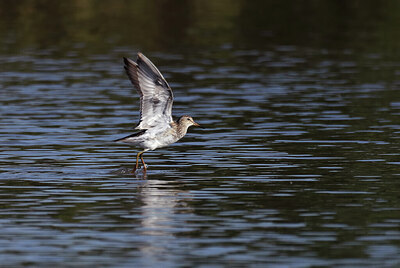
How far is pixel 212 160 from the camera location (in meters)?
18.8

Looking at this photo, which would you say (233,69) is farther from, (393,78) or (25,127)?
(25,127)

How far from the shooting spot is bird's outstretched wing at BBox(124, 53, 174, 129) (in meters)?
17.2

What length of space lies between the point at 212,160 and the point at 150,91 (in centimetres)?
212

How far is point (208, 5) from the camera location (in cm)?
5741

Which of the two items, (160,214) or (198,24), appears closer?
(160,214)

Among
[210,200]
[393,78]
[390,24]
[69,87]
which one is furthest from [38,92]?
[390,24]

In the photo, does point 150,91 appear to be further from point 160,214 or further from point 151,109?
point 160,214

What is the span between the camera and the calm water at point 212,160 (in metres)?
12.2

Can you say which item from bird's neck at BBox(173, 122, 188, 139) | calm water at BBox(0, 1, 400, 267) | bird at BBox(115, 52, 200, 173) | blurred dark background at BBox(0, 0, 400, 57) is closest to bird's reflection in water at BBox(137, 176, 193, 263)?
calm water at BBox(0, 1, 400, 267)

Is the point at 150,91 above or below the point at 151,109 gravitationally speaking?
above

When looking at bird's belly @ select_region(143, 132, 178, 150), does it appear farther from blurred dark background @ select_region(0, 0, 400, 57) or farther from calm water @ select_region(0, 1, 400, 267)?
blurred dark background @ select_region(0, 0, 400, 57)

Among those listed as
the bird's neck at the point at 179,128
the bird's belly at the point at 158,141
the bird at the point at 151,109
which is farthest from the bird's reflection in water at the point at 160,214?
the bird's neck at the point at 179,128

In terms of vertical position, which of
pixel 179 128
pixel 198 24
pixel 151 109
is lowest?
pixel 179 128

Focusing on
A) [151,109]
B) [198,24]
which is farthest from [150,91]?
[198,24]
